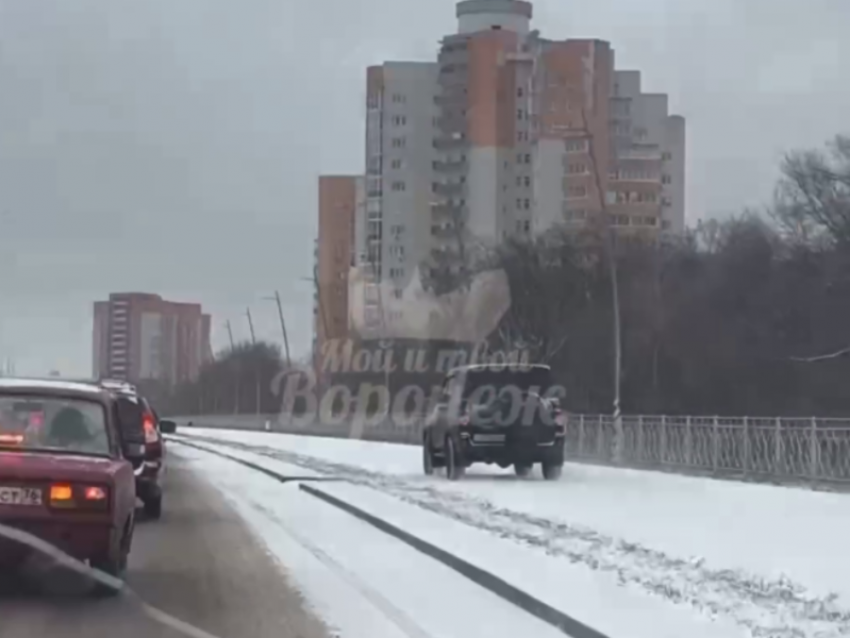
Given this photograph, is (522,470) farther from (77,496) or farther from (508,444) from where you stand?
(77,496)

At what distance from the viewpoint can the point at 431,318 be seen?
74750mm

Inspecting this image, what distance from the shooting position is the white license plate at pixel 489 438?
30.6m

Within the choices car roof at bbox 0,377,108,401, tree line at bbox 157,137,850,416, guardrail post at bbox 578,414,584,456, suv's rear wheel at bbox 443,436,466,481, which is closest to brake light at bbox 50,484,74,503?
car roof at bbox 0,377,108,401

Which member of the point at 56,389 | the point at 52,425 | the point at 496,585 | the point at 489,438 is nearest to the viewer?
the point at 52,425

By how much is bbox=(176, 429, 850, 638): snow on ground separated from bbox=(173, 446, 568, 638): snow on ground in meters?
1.21

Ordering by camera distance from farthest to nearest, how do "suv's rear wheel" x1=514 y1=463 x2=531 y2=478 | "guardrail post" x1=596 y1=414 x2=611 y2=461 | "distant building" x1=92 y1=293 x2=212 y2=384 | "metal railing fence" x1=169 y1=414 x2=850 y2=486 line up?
"distant building" x1=92 y1=293 x2=212 y2=384, "guardrail post" x1=596 y1=414 x2=611 y2=461, "suv's rear wheel" x1=514 y1=463 x2=531 y2=478, "metal railing fence" x1=169 y1=414 x2=850 y2=486

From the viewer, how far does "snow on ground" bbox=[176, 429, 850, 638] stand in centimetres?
1146

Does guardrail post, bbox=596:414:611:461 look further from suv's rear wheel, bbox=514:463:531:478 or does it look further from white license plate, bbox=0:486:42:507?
white license plate, bbox=0:486:42:507

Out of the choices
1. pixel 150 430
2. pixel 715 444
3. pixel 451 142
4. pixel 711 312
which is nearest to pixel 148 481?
pixel 150 430

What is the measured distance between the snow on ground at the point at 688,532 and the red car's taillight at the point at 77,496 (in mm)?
4188

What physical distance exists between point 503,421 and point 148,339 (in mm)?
122623

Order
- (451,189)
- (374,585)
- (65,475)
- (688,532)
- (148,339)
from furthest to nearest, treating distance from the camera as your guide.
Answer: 1. (148,339)
2. (451,189)
3. (688,532)
4. (374,585)
5. (65,475)

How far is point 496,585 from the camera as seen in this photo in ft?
43.5

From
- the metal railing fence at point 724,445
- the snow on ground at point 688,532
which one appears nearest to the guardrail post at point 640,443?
the metal railing fence at point 724,445
